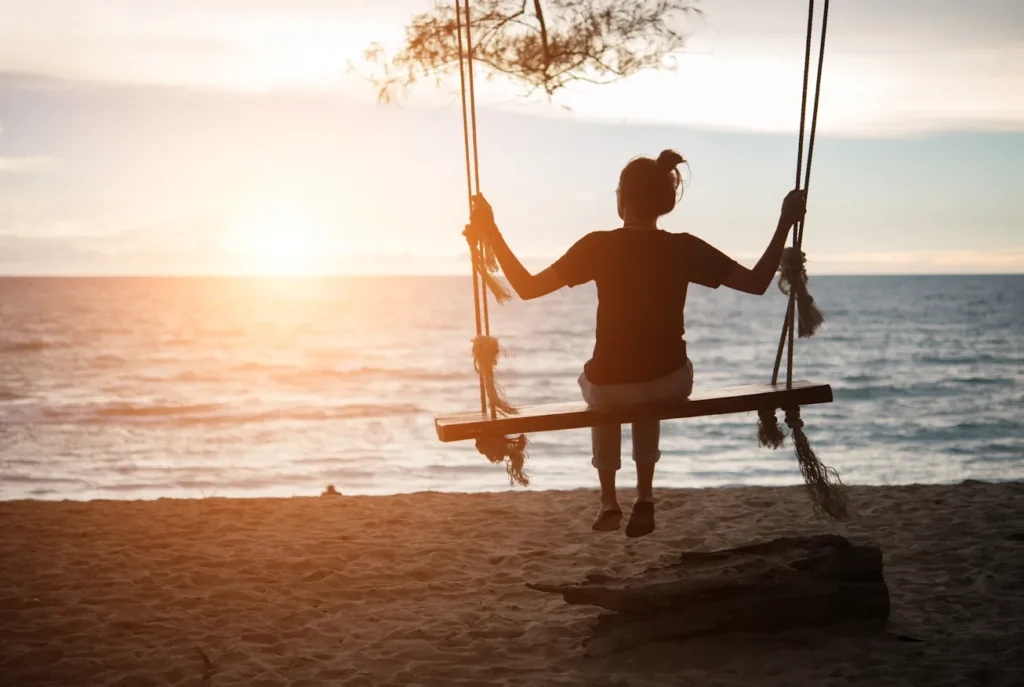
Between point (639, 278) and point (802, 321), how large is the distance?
0.89 m

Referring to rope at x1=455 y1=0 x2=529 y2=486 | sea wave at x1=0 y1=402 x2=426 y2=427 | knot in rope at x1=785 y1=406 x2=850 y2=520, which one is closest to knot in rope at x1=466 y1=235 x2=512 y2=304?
rope at x1=455 y1=0 x2=529 y2=486

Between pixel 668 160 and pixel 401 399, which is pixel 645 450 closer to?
pixel 668 160

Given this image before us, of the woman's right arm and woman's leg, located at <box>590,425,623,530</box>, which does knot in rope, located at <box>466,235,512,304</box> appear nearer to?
woman's leg, located at <box>590,425,623,530</box>

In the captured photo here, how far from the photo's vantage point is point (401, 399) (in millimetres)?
22953

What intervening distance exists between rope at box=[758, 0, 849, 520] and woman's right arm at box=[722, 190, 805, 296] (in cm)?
6

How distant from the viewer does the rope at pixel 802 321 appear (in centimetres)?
396

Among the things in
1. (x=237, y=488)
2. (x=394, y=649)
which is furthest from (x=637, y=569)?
(x=237, y=488)

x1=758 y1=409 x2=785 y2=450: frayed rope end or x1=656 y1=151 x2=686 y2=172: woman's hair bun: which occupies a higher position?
x1=656 y1=151 x2=686 y2=172: woman's hair bun

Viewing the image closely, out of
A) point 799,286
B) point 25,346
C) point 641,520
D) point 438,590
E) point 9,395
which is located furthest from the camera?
point 25,346

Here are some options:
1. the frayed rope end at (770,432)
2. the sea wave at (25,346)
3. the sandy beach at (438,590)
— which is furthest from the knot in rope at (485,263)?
the sea wave at (25,346)

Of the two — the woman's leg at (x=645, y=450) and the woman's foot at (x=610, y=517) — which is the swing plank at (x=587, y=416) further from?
the woman's foot at (x=610, y=517)

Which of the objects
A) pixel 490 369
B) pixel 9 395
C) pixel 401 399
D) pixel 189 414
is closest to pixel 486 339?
pixel 490 369

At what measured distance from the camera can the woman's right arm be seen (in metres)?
3.83

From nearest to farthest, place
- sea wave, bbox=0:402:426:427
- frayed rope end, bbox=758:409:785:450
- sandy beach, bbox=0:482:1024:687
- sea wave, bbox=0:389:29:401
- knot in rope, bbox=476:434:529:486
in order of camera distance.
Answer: knot in rope, bbox=476:434:529:486
frayed rope end, bbox=758:409:785:450
sandy beach, bbox=0:482:1024:687
sea wave, bbox=0:402:426:427
sea wave, bbox=0:389:29:401
